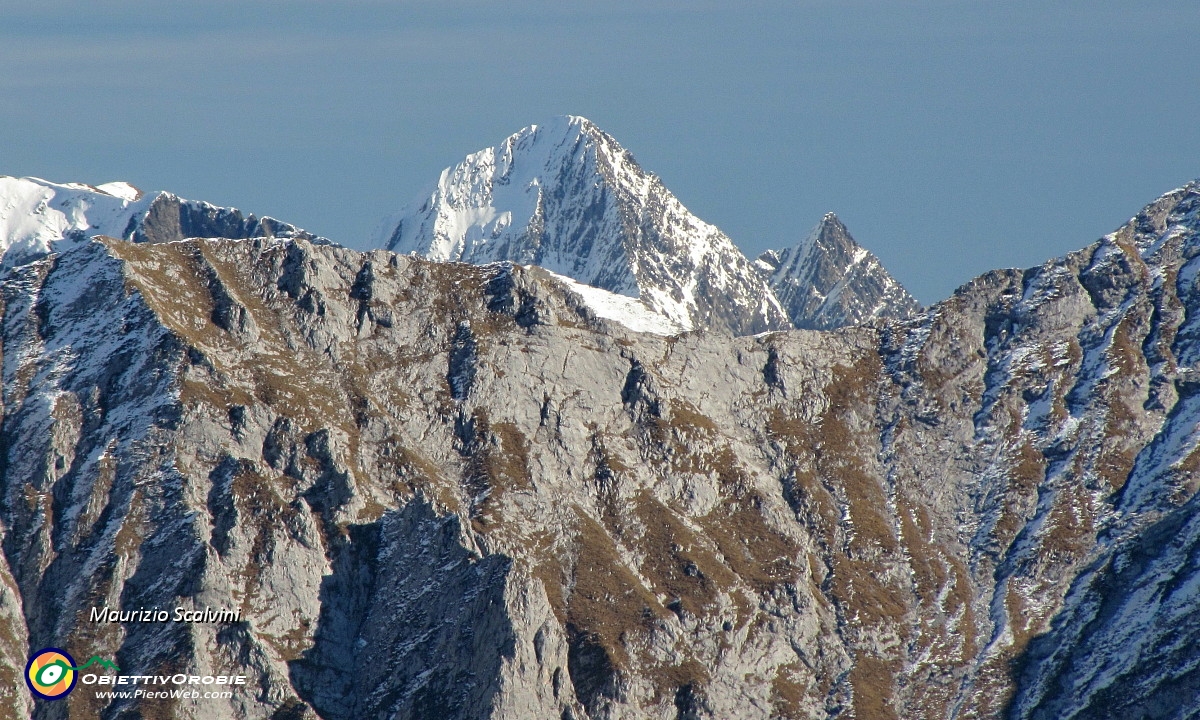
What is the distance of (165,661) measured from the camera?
193500 millimetres

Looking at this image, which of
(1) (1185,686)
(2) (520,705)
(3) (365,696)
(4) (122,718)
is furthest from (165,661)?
(1) (1185,686)

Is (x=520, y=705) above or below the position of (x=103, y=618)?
below

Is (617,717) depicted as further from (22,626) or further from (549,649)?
(22,626)

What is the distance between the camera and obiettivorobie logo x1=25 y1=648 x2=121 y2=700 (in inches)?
7564

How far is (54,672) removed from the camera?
193 m

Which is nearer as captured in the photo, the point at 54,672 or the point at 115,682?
the point at 115,682

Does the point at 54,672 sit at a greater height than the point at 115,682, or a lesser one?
greater

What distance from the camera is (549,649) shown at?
199250 millimetres

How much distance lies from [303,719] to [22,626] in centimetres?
3112

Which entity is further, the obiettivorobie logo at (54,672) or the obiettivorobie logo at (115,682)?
the obiettivorobie logo at (54,672)

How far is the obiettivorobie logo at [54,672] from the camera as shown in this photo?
192125 millimetres

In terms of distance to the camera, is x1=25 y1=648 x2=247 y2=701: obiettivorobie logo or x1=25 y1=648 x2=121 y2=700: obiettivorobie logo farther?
x1=25 y1=648 x2=121 y2=700: obiettivorobie logo

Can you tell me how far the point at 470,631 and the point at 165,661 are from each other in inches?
1195

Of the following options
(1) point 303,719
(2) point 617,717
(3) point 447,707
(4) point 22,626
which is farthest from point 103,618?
(2) point 617,717
